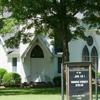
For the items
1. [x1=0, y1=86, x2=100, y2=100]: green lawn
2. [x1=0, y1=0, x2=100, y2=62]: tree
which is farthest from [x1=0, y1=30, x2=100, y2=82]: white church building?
[x1=0, y1=86, x2=100, y2=100]: green lawn

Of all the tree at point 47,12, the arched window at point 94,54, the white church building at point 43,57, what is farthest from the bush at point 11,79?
the arched window at point 94,54

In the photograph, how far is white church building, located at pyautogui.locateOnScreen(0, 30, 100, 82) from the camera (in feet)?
124

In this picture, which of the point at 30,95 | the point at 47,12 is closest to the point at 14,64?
the point at 47,12

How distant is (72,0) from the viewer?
1161 inches

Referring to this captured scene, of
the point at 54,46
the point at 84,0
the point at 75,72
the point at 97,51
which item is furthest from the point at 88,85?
the point at 97,51

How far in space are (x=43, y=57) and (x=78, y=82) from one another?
24520 mm

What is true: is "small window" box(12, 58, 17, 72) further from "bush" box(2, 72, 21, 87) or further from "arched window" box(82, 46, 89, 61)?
"arched window" box(82, 46, 89, 61)

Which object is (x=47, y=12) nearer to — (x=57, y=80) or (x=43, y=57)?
(x=57, y=80)

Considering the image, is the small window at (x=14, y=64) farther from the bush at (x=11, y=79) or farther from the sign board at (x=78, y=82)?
the sign board at (x=78, y=82)

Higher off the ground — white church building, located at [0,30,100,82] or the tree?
the tree

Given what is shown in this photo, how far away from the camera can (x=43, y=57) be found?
3834 centimetres

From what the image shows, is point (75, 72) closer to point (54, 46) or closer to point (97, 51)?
point (54, 46)

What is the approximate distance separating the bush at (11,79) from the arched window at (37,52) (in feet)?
9.06

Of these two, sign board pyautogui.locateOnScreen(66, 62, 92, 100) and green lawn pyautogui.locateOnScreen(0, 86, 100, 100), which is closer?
sign board pyautogui.locateOnScreen(66, 62, 92, 100)
